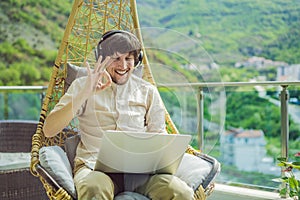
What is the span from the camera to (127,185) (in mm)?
1893

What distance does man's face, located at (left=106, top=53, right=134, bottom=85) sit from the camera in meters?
2.01

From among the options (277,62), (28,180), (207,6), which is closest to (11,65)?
(207,6)

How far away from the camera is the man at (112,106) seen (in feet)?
6.36

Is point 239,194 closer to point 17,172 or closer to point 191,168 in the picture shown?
point 191,168

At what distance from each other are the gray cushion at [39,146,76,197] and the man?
1.5 inches

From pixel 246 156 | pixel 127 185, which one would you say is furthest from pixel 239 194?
pixel 246 156

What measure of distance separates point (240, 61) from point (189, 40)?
6046 mm

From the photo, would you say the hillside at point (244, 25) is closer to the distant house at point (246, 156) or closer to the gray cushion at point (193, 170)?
the distant house at point (246, 156)

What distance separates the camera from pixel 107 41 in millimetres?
2025

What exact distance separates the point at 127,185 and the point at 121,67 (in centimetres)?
54

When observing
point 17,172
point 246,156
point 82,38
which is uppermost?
point 82,38

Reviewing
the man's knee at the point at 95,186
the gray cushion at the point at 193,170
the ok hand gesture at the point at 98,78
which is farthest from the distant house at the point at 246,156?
the man's knee at the point at 95,186

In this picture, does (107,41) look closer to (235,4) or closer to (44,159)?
(44,159)

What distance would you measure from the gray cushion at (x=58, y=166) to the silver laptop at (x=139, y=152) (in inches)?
5.3
